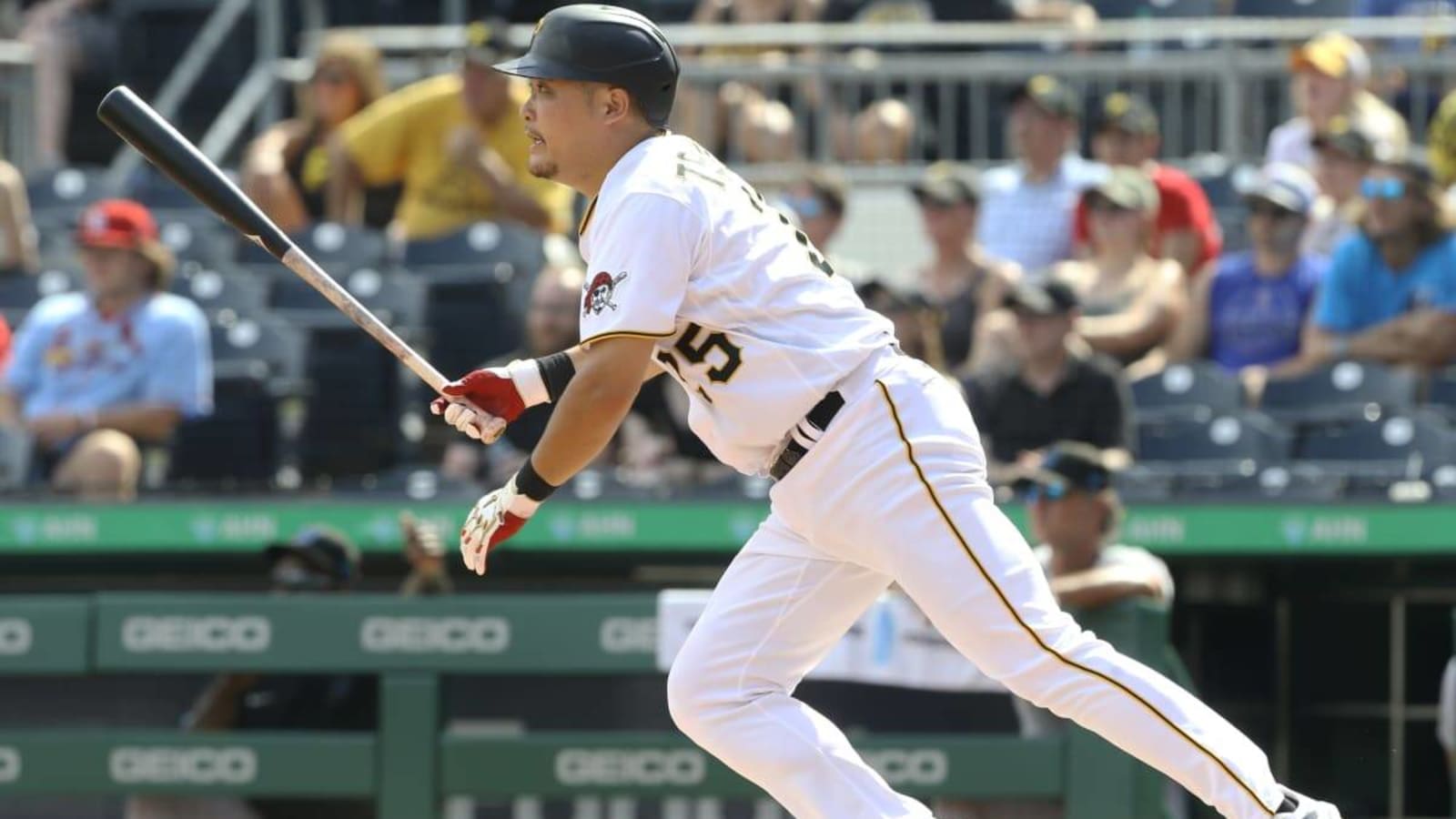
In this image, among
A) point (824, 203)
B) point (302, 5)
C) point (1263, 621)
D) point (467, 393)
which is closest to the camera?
point (467, 393)

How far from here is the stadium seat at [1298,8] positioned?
11266 millimetres

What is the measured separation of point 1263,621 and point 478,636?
8.59 feet

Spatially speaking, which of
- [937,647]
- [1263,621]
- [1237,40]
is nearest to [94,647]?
[937,647]

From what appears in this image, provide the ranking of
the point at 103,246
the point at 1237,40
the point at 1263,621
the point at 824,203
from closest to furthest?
the point at 1263,621
the point at 103,246
the point at 824,203
the point at 1237,40

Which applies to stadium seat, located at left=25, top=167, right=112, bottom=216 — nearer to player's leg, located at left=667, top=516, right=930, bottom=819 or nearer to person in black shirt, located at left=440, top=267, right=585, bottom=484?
person in black shirt, located at left=440, top=267, right=585, bottom=484

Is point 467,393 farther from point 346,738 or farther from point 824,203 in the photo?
point 824,203

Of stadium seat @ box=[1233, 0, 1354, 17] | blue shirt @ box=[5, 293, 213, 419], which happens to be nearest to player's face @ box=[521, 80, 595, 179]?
blue shirt @ box=[5, 293, 213, 419]

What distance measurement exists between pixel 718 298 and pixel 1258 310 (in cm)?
500

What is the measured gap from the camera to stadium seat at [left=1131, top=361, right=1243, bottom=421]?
27.8 ft

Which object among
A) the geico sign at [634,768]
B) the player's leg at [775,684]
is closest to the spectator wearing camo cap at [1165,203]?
the geico sign at [634,768]

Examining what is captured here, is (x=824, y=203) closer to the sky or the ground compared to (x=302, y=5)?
closer to the ground

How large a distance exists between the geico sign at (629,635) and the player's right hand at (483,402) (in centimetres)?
184

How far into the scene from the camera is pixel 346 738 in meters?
6.34

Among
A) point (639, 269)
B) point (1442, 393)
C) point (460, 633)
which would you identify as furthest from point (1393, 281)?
point (639, 269)
